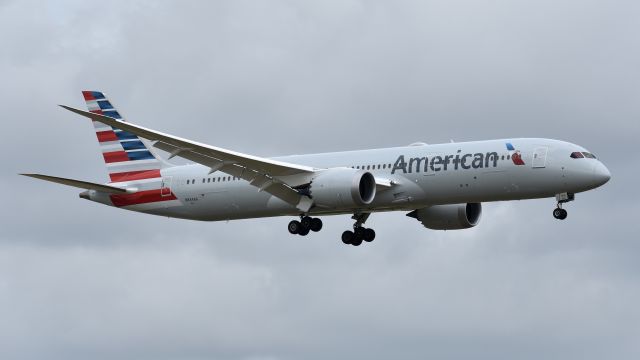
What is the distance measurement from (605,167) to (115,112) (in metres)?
27.3

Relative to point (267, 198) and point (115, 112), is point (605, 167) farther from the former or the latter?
point (115, 112)

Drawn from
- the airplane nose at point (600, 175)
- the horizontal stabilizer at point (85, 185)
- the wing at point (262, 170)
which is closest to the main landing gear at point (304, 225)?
the wing at point (262, 170)

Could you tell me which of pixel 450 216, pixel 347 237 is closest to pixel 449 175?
pixel 450 216

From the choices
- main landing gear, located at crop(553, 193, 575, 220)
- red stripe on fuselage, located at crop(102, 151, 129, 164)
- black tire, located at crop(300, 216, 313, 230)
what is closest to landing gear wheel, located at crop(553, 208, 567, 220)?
main landing gear, located at crop(553, 193, 575, 220)

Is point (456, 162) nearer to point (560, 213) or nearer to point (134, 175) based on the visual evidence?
point (560, 213)

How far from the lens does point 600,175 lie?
6412 cm

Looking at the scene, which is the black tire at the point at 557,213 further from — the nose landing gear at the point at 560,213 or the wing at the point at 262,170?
the wing at the point at 262,170

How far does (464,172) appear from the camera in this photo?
65188 millimetres

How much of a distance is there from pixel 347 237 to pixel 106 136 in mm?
14268

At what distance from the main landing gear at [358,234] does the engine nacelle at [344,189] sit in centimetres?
630

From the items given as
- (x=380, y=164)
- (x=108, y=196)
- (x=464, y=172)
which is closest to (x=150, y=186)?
(x=108, y=196)

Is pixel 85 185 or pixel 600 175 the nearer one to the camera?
pixel 600 175

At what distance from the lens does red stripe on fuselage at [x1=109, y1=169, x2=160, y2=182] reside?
75250 mm

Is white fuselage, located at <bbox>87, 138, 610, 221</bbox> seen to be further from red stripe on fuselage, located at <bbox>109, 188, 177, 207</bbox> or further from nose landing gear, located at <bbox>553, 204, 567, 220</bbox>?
red stripe on fuselage, located at <bbox>109, 188, 177, 207</bbox>
